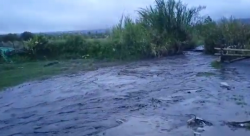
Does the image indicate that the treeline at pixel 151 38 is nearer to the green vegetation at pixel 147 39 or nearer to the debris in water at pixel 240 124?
the green vegetation at pixel 147 39

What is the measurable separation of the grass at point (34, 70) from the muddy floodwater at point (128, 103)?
4.03 feet

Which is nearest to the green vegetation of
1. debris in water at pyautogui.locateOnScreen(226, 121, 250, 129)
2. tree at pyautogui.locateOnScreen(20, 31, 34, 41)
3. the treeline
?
the treeline

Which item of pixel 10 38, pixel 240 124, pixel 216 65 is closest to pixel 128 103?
pixel 240 124

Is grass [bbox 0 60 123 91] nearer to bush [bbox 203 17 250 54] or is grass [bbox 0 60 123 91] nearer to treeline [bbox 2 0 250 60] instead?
treeline [bbox 2 0 250 60]

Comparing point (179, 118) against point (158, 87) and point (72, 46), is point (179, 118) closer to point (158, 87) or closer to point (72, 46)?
point (158, 87)

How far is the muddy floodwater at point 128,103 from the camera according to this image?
27.8ft

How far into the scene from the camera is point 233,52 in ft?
61.2

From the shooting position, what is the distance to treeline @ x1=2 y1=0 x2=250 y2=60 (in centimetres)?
2294

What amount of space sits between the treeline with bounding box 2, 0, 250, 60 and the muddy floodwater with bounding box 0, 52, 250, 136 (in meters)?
6.13

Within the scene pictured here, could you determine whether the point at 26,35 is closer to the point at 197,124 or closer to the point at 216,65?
the point at 216,65

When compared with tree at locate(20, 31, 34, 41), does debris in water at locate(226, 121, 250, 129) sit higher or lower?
lower

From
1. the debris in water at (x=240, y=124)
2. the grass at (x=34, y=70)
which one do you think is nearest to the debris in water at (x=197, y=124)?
the debris in water at (x=240, y=124)

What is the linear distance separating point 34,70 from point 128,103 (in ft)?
31.6

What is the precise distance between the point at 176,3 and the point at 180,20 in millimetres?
1175
